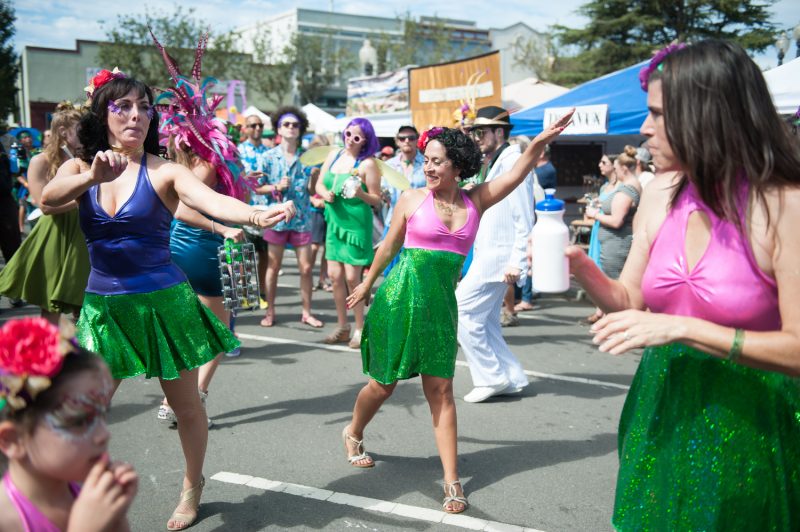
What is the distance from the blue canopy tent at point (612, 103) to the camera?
1065 cm

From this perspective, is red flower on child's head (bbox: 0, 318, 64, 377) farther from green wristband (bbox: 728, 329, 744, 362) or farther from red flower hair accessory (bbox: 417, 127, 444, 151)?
red flower hair accessory (bbox: 417, 127, 444, 151)

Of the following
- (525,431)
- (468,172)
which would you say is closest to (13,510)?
(468,172)

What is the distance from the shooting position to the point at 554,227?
4.20 m

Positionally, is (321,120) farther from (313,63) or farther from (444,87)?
(313,63)

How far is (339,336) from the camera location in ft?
23.1

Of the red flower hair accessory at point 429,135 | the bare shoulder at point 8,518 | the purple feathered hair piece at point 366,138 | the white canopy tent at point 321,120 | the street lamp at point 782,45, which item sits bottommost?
the bare shoulder at point 8,518

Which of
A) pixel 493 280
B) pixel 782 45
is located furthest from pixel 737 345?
pixel 782 45

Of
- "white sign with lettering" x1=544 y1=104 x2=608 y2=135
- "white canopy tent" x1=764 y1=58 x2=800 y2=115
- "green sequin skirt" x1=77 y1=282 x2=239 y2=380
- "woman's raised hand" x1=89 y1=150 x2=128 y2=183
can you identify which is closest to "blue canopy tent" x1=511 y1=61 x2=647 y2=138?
"white sign with lettering" x1=544 y1=104 x2=608 y2=135

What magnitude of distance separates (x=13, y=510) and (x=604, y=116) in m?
10.1

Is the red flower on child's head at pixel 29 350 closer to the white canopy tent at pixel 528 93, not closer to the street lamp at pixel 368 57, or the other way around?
the white canopy tent at pixel 528 93

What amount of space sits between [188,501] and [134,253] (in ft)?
3.98

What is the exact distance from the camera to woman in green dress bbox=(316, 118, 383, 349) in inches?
275

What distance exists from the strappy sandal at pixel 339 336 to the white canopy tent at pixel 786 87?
4.79 meters

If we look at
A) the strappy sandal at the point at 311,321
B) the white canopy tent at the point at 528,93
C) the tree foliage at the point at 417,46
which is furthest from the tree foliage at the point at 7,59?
the strappy sandal at the point at 311,321
